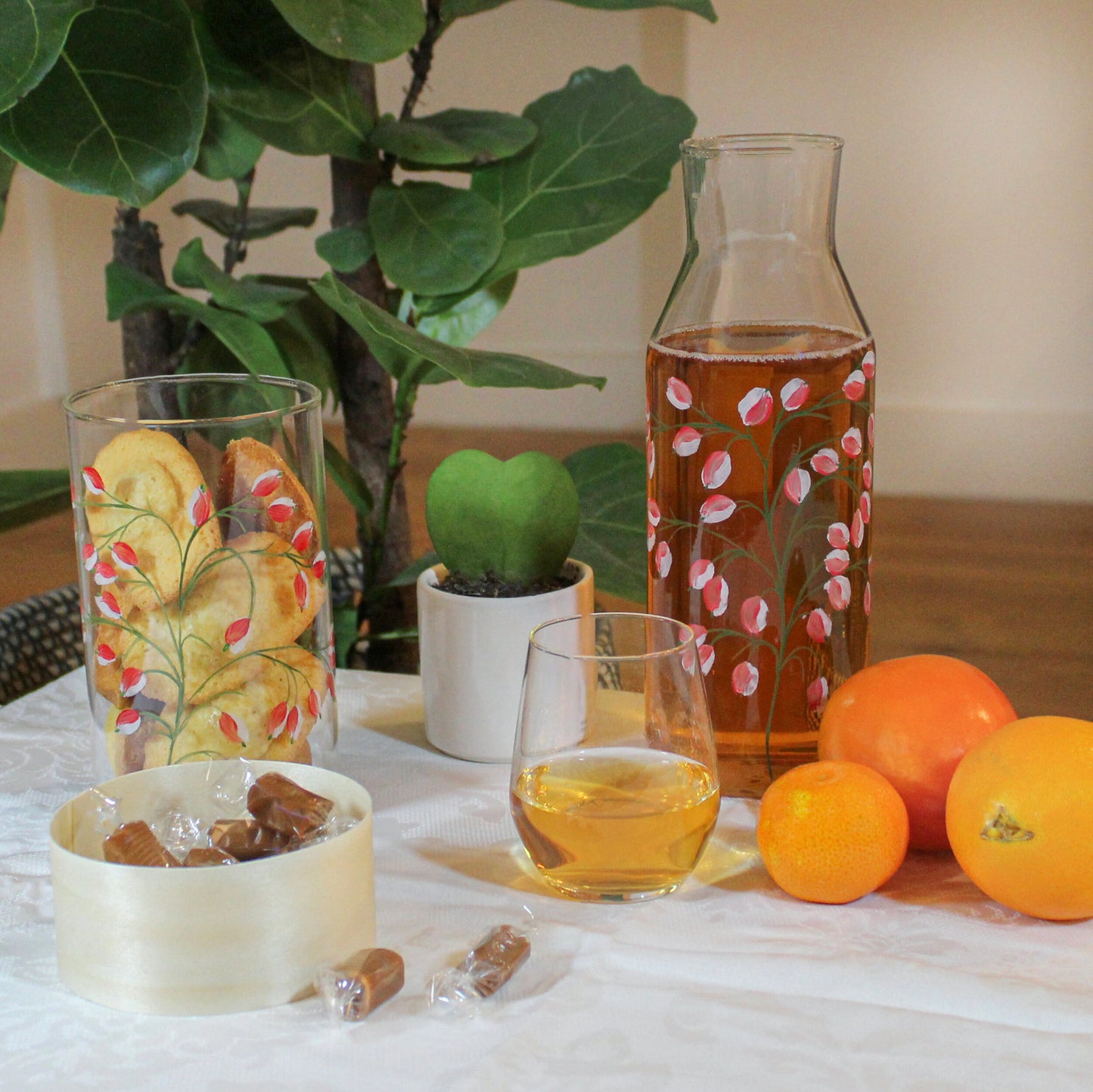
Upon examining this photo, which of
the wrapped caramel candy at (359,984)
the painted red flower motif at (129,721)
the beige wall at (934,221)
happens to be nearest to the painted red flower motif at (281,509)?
the painted red flower motif at (129,721)

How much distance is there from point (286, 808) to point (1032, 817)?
11.8 inches

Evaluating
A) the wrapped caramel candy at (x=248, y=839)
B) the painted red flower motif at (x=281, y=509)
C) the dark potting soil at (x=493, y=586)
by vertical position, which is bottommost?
the wrapped caramel candy at (x=248, y=839)

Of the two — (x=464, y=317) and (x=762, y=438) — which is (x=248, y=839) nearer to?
(x=762, y=438)

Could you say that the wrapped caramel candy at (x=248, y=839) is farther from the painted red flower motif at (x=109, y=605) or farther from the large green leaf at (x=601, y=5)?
the large green leaf at (x=601, y=5)

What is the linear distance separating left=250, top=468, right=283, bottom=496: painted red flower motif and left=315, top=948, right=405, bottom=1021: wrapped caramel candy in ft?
0.76

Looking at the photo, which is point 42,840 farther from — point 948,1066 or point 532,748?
point 948,1066

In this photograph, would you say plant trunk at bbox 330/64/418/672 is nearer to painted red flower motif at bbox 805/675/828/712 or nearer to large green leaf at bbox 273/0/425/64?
large green leaf at bbox 273/0/425/64

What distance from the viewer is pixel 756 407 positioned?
647 millimetres

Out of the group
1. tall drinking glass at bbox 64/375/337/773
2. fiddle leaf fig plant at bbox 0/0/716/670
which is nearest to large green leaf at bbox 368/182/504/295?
fiddle leaf fig plant at bbox 0/0/716/670

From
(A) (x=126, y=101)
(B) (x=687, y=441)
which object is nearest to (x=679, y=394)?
(B) (x=687, y=441)

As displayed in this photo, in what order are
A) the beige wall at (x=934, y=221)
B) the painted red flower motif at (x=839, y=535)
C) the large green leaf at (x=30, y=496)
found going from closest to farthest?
the painted red flower motif at (x=839, y=535) < the large green leaf at (x=30, y=496) < the beige wall at (x=934, y=221)

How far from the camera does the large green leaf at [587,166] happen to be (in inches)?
39.9

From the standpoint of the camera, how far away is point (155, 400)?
27.1 inches

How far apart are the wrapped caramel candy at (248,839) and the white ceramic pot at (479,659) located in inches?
8.5
